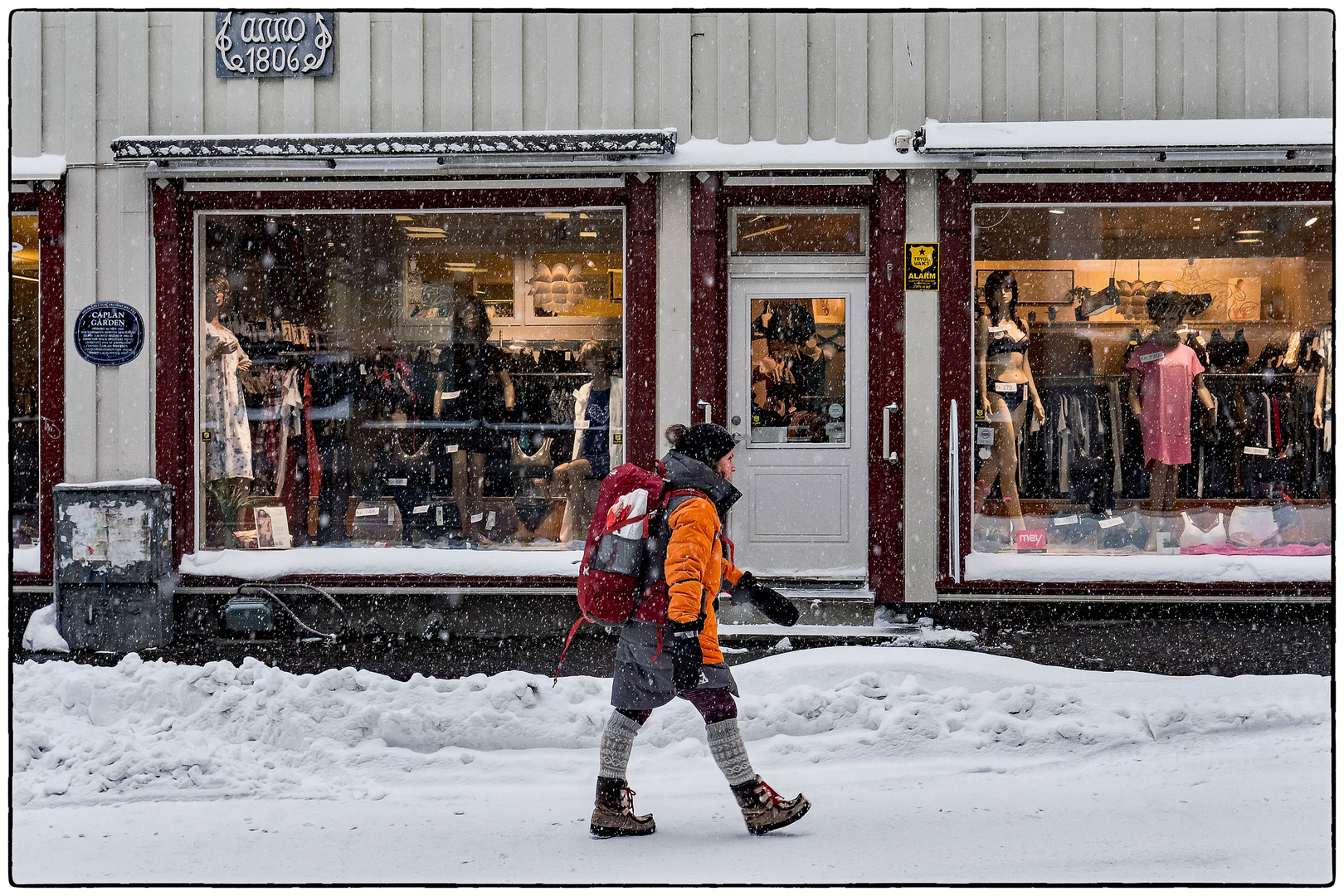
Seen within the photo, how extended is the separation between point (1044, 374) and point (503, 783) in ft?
19.1

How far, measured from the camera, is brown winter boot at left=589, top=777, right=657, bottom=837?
5.07 meters

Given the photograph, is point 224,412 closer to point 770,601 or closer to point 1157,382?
point 770,601

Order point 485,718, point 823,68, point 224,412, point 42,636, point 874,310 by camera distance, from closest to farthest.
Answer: point 485,718 → point 42,636 → point 823,68 → point 874,310 → point 224,412

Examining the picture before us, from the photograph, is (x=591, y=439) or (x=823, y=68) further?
(x=591, y=439)

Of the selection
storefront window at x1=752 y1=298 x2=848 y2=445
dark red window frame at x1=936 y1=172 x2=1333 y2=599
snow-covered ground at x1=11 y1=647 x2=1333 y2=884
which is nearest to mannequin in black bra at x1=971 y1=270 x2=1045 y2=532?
dark red window frame at x1=936 y1=172 x2=1333 y2=599

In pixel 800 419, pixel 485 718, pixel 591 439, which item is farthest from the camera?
pixel 591 439

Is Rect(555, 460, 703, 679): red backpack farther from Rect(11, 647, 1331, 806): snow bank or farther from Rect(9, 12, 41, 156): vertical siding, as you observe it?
Rect(9, 12, 41, 156): vertical siding

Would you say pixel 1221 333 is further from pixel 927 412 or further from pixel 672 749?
pixel 672 749

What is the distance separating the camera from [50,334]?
30.9ft

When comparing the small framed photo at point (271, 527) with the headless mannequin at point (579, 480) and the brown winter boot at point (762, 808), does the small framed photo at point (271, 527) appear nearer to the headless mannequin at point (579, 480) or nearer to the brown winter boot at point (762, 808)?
the headless mannequin at point (579, 480)

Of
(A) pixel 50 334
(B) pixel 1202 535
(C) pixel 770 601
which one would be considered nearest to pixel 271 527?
(A) pixel 50 334

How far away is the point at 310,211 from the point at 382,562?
9.38 ft

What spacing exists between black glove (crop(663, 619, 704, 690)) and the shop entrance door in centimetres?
450

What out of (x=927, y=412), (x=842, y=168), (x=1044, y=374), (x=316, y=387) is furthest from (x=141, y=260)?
(x=1044, y=374)
